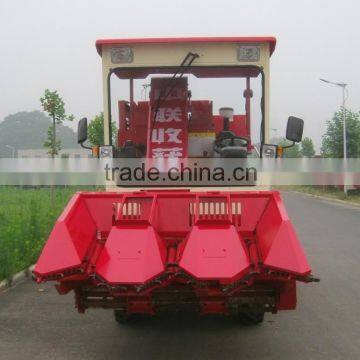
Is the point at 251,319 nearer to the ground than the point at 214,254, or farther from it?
nearer to the ground

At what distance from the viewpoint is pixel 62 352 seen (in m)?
4.66

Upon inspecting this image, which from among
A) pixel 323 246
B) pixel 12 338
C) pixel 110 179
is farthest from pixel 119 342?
pixel 323 246

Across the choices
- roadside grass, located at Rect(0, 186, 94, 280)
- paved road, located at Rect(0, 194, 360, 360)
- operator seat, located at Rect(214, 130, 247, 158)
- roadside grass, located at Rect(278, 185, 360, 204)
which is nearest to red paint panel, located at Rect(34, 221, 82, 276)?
paved road, located at Rect(0, 194, 360, 360)

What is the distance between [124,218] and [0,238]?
3.56m

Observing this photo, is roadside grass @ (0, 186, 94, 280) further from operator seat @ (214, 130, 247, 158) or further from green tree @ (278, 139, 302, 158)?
green tree @ (278, 139, 302, 158)

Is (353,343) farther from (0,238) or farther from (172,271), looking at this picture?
(0,238)

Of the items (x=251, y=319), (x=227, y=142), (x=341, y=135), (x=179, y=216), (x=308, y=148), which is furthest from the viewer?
(x=308, y=148)

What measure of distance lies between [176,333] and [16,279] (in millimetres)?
2985

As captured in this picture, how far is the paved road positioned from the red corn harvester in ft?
0.99

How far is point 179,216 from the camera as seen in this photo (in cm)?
484

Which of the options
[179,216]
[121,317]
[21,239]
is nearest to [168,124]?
[179,216]

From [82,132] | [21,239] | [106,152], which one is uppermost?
[82,132]

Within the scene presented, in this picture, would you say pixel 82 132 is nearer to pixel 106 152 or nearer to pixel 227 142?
pixel 106 152

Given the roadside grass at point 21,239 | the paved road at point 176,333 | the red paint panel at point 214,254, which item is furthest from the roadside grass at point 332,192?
the red paint panel at point 214,254
